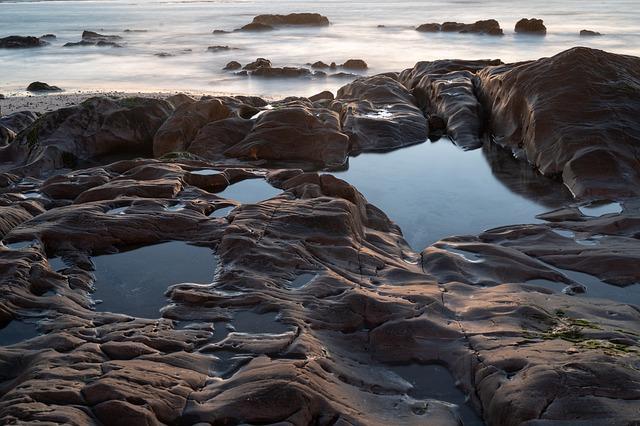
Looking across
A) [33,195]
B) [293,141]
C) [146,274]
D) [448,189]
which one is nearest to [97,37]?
[293,141]

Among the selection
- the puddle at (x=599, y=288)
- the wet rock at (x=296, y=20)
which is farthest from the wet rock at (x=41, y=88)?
the wet rock at (x=296, y=20)

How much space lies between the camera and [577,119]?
930 centimetres

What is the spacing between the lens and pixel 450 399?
12.8ft

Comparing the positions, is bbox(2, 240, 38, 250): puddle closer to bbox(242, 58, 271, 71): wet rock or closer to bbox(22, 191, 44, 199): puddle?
bbox(22, 191, 44, 199): puddle

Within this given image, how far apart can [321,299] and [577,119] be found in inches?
239

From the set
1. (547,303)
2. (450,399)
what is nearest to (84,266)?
(450,399)

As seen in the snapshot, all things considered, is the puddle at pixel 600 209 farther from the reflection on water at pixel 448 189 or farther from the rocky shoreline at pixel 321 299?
the reflection on water at pixel 448 189

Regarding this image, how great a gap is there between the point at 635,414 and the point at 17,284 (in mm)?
3996

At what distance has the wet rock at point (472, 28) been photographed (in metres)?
38.3

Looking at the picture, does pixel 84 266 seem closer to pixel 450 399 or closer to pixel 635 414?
pixel 450 399

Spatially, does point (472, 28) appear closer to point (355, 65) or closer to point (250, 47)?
point (250, 47)

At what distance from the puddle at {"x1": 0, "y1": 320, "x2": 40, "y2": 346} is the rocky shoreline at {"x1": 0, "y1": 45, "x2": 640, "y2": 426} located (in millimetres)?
19

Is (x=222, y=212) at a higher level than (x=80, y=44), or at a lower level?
higher

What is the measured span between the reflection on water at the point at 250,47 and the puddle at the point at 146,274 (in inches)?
581
